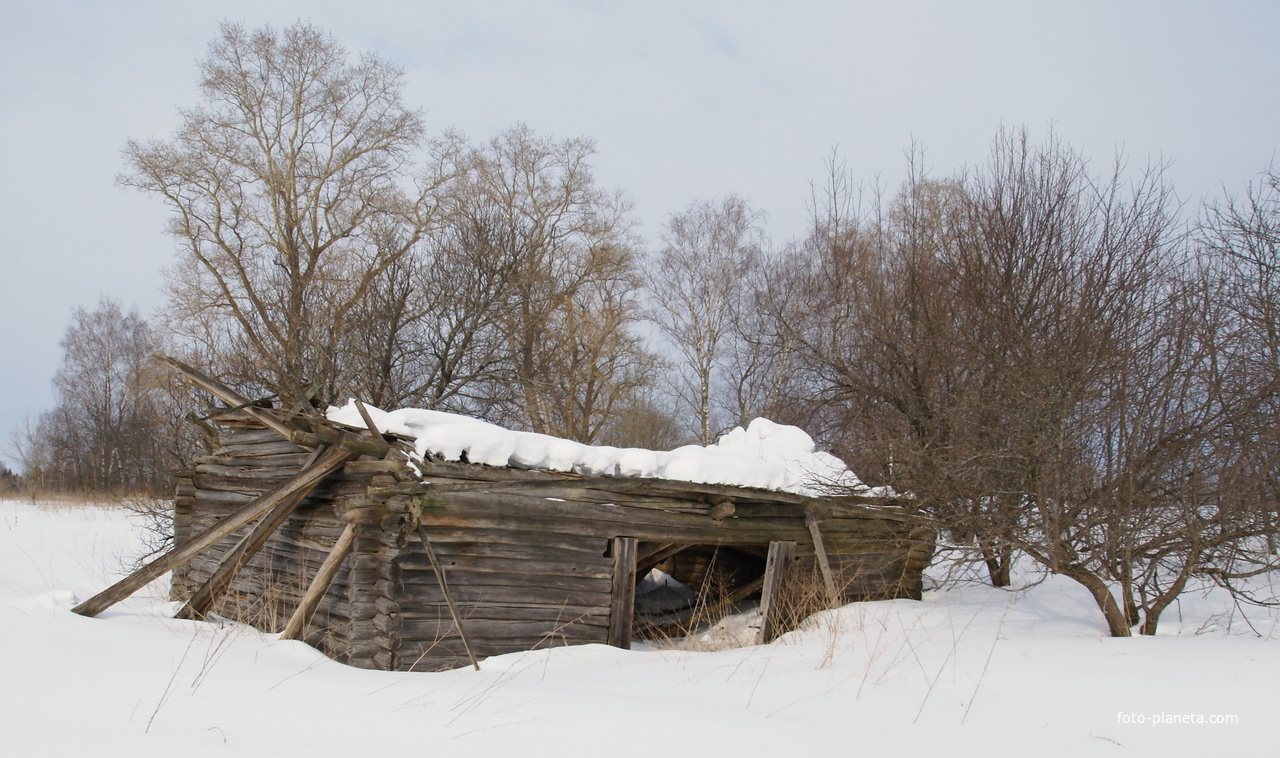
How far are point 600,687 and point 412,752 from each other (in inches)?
89.1

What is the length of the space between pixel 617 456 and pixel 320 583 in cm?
287

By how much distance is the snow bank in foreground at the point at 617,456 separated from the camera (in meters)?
6.68

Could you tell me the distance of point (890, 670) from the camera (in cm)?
655

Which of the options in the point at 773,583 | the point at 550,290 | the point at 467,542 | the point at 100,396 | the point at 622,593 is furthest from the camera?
the point at 100,396

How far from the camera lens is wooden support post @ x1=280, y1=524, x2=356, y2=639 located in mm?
6271

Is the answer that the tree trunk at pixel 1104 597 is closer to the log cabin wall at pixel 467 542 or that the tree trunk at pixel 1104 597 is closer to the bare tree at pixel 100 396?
the log cabin wall at pixel 467 542

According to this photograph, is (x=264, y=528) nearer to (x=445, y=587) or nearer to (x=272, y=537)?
(x=272, y=537)

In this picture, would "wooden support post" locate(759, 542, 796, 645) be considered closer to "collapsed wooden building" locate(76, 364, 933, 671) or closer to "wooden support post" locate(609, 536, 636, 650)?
"collapsed wooden building" locate(76, 364, 933, 671)

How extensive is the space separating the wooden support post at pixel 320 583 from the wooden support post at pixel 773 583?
443cm

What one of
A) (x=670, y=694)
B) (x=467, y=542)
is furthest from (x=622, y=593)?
(x=670, y=694)

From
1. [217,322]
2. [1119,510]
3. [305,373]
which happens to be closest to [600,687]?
[1119,510]

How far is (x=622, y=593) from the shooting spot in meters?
7.69

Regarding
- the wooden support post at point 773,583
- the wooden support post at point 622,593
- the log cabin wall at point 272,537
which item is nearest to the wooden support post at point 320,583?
the log cabin wall at point 272,537

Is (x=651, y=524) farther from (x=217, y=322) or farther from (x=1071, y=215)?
(x=217, y=322)
